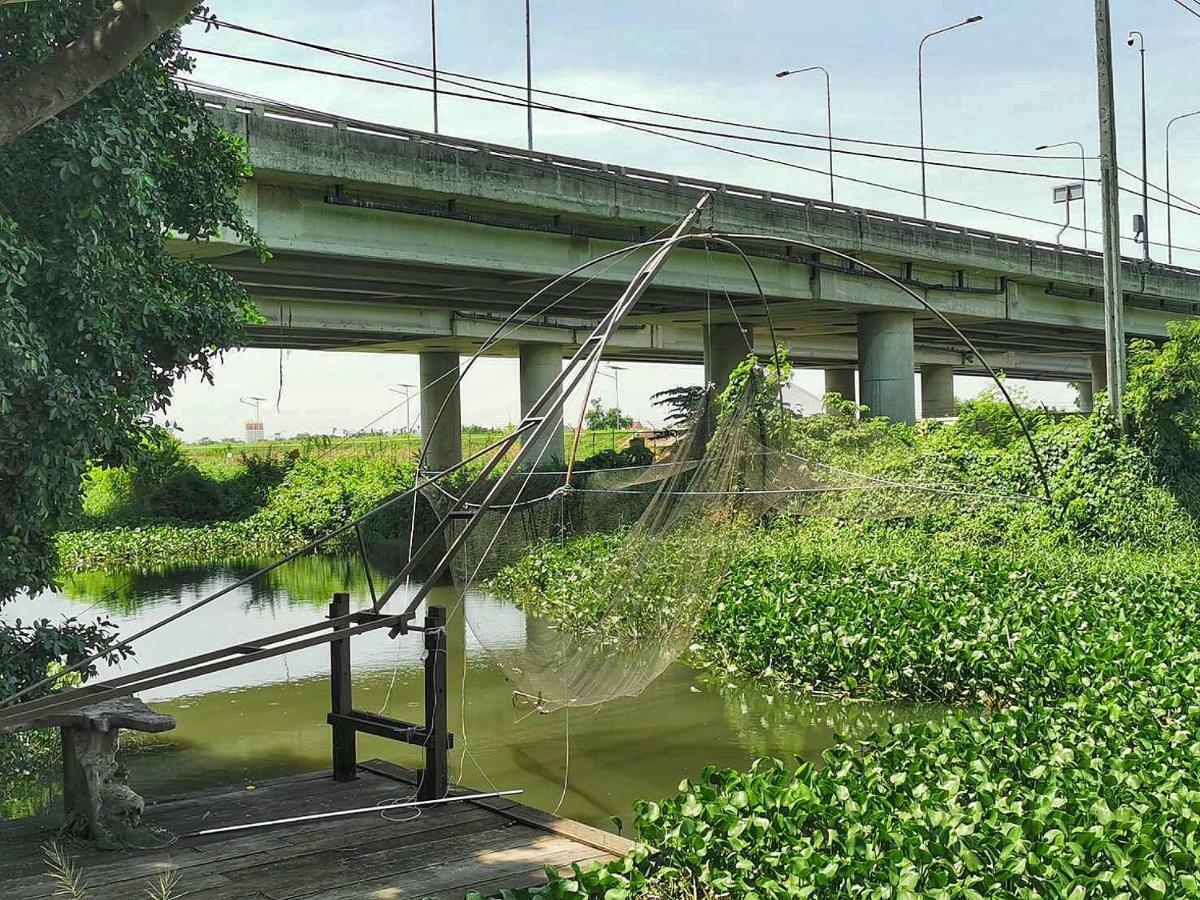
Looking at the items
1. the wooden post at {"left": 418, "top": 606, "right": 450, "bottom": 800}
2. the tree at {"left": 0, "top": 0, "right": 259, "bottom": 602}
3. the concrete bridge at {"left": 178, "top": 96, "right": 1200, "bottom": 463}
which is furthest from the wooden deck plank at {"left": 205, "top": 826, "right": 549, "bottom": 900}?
the concrete bridge at {"left": 178, "top": 96, "right": 1200, "bottom": 463}

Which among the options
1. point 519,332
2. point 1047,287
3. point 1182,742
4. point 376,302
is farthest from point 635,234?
point 1182,742

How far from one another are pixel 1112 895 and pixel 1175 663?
390 centimetres

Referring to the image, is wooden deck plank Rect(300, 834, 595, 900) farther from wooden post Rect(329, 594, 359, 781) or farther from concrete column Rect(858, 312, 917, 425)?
concrete column Rect(858, 312, 917, 425)

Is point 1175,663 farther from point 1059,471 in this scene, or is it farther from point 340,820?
point 1059,471

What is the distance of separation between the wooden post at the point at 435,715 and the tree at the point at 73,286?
1.99 metres

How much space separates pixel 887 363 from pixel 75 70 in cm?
2042

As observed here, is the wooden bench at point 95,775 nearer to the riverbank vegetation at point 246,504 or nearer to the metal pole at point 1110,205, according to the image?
the metal pole at point 1110,205

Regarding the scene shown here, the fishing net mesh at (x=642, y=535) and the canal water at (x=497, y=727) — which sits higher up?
the fishing net mesh at (x=642, y=535)

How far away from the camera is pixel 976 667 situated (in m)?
8.95

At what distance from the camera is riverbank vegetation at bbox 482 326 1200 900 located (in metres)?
4.64

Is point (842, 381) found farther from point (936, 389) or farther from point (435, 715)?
point (435, 715)

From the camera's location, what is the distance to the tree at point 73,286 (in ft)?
19.7

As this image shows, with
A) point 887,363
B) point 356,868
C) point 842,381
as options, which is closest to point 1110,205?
point 887,363

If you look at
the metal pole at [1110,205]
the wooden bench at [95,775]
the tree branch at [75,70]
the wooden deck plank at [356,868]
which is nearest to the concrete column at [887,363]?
the metal pole at [1110,205]
